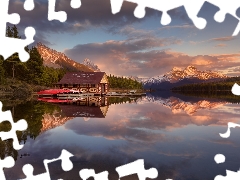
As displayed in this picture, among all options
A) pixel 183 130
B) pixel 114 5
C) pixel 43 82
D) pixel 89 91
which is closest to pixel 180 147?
pixel 183 130

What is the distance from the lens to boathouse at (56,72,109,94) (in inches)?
2830

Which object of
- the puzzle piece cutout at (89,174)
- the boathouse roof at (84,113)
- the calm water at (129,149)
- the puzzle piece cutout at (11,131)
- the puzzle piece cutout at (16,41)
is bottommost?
the calm water at (129,149)

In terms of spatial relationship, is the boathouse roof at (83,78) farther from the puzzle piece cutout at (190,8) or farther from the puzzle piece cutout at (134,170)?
the puzzle piece cutout at (134,170)

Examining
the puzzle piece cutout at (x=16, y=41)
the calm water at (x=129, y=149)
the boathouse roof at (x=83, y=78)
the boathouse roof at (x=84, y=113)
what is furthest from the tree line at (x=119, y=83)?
the puzzle piece cutout at (x=16, y=41)

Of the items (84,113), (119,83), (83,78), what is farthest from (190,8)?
(119,83)

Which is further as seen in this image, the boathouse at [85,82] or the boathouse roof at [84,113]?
the boathouse at [85,82]

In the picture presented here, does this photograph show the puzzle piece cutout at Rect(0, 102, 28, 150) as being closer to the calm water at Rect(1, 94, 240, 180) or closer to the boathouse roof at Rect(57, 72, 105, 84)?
the calm water at Rect(1, 94, 240, 180)

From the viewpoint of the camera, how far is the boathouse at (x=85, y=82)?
71875 mm

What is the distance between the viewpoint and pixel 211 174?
7.77m

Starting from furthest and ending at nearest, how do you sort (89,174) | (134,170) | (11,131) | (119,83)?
(119,83), (11,131), (134,170), (89,174)

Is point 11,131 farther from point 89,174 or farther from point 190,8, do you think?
point 190,8

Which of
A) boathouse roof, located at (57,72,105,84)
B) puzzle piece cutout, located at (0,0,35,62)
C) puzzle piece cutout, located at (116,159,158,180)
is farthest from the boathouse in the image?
puzzle piece cutout, located at (116,159,158,180)

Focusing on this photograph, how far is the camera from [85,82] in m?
71.5

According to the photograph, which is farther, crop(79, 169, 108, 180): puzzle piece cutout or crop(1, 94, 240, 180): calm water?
crop(1, 94, 240, 180): calm water
